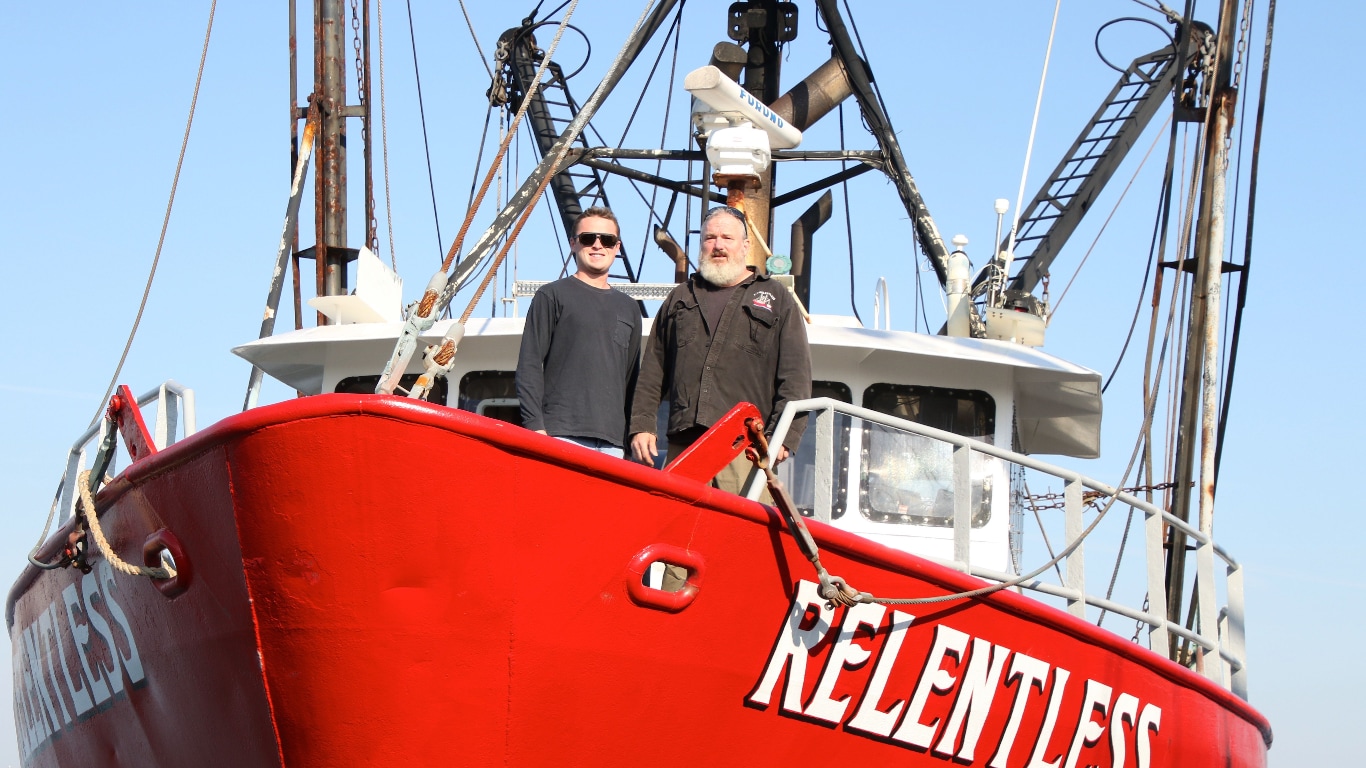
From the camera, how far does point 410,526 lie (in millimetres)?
4398

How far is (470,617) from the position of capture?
14.8ft

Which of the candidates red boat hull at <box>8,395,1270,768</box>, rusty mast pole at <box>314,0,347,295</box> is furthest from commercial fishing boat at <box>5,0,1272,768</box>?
rusty mast pole at <box>314,0,347,295</box>

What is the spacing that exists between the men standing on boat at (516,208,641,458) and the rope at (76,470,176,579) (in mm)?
1474

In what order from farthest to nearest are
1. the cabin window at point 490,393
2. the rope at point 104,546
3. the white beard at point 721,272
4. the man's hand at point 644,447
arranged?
the cabin window at point 490,393
the white beard at point 721,272
the man's hand at point 644,447
the rope at point 104,546

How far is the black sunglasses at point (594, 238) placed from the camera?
591cm

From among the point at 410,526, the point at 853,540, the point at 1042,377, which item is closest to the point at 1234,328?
the point at 1042,377

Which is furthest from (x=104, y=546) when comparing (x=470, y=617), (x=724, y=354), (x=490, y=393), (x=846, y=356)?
(x=846, y=356)

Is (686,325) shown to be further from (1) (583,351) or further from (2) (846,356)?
(2) (846,356)

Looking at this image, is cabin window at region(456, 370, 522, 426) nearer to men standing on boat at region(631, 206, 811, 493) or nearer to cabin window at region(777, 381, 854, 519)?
→ cabin window at region(777, 381, 854, 519)

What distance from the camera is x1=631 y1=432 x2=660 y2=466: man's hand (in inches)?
218

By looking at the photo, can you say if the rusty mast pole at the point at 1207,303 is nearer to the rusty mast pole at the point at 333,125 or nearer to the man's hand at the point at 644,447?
the man's hand at the point at 644,447

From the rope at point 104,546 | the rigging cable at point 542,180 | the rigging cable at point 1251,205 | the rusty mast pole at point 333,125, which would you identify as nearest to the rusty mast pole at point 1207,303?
the rigging cable at point 1251,205

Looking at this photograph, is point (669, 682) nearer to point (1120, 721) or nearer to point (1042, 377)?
point (1120, 721)

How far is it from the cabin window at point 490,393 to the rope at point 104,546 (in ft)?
9.36
